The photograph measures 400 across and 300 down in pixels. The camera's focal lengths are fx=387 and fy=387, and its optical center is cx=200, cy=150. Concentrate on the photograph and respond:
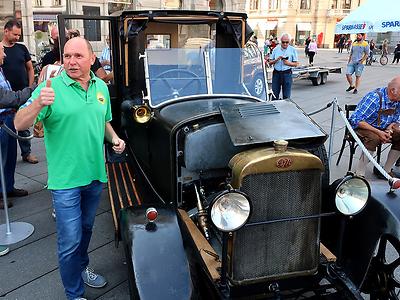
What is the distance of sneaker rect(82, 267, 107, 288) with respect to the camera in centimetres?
315

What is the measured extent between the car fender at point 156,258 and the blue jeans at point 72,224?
0.33 meters

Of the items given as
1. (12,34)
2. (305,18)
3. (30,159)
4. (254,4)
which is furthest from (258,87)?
(254,4)

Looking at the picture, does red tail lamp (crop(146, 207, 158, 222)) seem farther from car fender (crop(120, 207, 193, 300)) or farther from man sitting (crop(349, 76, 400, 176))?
man sitting (crop(349, 76, 400, 176))

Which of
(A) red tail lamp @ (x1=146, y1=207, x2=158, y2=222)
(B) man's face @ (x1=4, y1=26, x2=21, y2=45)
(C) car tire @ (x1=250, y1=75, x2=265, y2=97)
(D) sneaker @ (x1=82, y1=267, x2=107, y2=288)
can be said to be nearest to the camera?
(A) red tail lamp @ (x1=146, y1=207, x2=158, y2=222)

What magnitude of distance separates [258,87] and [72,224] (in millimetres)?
2203

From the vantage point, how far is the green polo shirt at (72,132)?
2.44 metres

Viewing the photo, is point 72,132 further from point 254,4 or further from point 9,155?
point 254,4

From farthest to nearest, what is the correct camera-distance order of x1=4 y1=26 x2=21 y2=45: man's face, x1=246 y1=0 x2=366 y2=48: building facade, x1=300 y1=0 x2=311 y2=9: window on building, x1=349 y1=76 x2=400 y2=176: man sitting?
1. x1=300 y1=0 x2=311 y2=9: window on building
2. x1=246 y1=0 x2=366 y2=48: building facade
3. x1=4 y1=26 x2=21 y2=45: man's face
4. x1=349 y1=76 x2=400 y2=176: man sitting

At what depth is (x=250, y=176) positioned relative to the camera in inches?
86.7

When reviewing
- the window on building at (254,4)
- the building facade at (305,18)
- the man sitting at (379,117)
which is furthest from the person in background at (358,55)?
the window on building at (254,4)

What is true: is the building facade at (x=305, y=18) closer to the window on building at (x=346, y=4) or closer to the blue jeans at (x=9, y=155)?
the window on building at (x=346, y=4)

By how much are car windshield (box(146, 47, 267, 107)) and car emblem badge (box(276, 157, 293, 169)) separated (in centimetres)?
147

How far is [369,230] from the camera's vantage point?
274 centimetres

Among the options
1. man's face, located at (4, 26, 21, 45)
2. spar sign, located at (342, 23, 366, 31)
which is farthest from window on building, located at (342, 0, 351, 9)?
man's face, located at (4, 26, 21, 45)
